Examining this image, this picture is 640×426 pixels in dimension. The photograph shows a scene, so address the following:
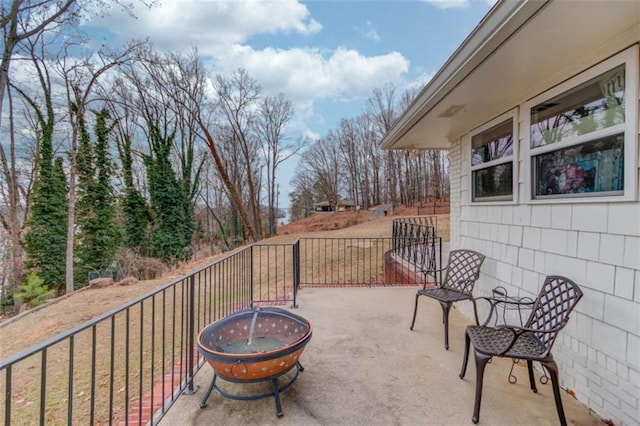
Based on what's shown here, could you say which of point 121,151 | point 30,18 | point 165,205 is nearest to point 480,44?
point 30,18

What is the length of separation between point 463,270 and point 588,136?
6.12ft

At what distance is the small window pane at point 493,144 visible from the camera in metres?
3.08

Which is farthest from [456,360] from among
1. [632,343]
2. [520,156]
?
[520,156]

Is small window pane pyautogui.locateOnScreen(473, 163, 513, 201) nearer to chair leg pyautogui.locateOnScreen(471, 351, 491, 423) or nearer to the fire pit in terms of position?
chair leg pyautogui.locateOnScreen(471, 351, 491, 423)

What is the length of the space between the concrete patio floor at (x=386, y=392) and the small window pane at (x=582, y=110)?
192 centimetres

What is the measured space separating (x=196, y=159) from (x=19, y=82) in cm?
938

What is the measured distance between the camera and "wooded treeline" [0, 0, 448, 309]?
1075 centimetres

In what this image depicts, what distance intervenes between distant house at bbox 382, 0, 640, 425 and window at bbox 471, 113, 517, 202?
0.02 metres

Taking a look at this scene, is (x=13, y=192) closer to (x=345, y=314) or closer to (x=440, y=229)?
(x=345, y=314)

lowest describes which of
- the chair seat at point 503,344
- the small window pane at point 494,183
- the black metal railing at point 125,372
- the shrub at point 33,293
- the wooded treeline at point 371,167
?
the shrub at point 33,293

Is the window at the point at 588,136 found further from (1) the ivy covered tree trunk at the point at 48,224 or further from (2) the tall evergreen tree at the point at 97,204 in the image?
(2) the tall evergreen tree at the point at 97,204

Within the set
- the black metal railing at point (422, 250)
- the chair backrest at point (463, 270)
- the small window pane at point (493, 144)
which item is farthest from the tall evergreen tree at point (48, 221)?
the small window pane at point (493, 144)

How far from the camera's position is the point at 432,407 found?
6.75ft

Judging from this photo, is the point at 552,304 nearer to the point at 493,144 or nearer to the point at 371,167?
the point at 493,144
